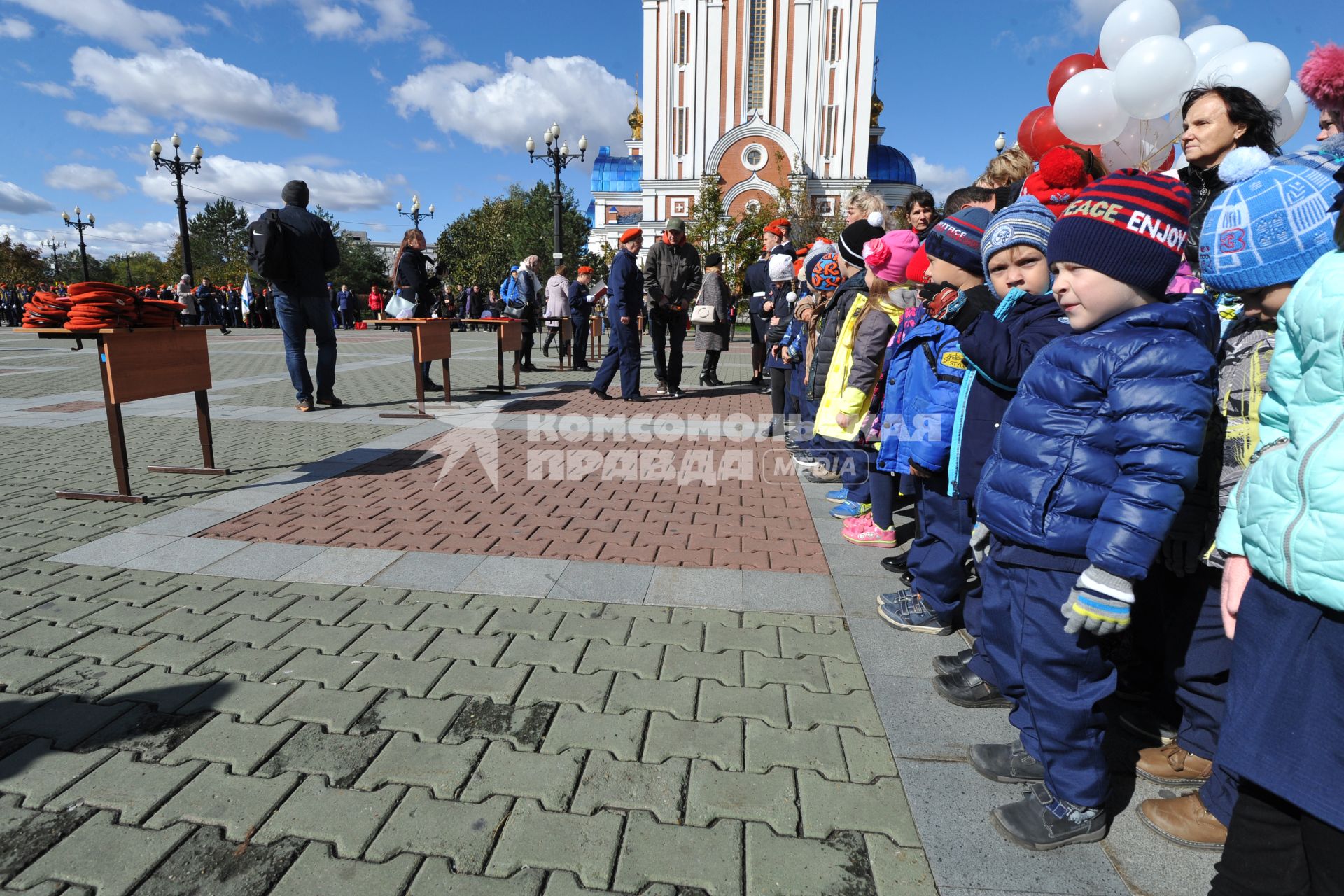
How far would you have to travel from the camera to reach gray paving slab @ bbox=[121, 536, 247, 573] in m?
3.73

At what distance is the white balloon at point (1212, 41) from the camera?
453cm

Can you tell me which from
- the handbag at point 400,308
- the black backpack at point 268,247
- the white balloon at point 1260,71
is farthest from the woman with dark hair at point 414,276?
the white balloon at point 1260,71

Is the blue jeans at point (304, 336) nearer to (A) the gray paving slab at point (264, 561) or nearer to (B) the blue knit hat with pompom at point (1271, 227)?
(A) the gray paving slab at point (264, 561)

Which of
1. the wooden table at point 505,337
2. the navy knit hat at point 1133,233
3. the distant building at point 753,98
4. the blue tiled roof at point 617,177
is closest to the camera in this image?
the navy knit hat at point 1133,233

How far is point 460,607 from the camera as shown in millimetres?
3316

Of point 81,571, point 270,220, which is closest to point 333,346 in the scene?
point 270,220

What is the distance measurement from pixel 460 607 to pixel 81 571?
2.03 m

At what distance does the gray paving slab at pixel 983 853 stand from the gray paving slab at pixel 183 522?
4.20 meters

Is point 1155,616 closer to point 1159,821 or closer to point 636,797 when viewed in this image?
point 1159,821

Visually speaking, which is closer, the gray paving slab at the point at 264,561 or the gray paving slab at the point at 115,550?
the gray paving slab at the point at 264,561

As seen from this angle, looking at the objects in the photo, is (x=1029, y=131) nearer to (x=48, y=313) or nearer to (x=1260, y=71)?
(x=1260, y=71)

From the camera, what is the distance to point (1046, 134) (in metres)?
5.75

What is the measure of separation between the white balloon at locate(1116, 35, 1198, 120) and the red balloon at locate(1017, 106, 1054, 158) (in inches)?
57.9

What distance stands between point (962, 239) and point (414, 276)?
26.1ft
